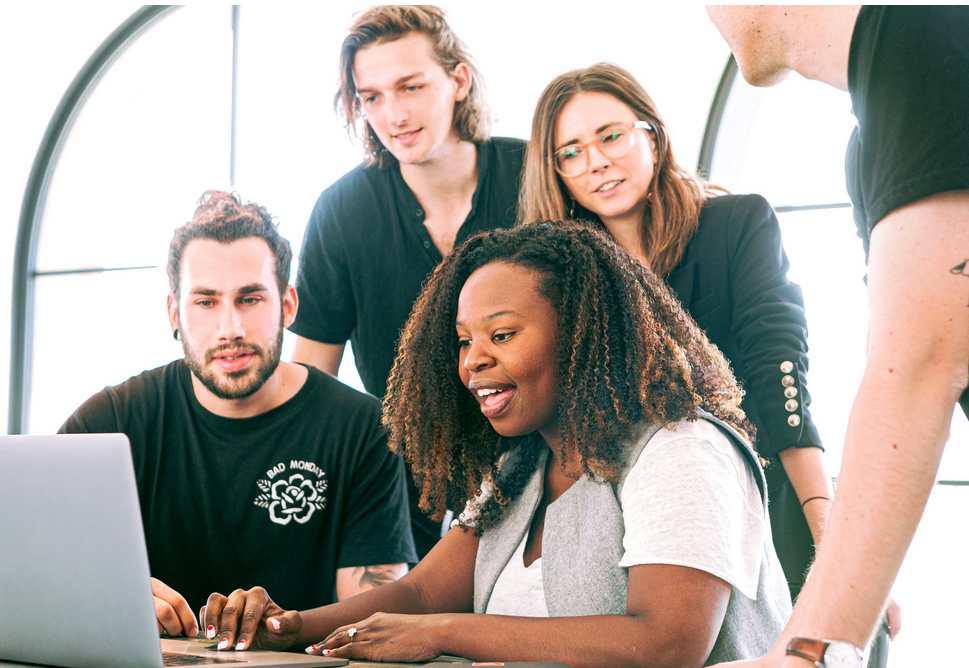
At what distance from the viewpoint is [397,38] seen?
2203 mm

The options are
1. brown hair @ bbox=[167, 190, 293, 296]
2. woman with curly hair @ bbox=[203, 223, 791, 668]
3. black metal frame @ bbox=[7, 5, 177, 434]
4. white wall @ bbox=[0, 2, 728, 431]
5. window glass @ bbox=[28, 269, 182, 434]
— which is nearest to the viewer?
woman with curly hair @ bbox=[203, 223, 791, 668]

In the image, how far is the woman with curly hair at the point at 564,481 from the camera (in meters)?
1.10

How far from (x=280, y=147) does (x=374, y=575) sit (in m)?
3.33

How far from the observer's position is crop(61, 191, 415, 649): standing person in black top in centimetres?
185

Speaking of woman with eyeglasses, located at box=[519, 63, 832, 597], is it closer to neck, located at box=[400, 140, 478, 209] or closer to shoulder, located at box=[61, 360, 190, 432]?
neck, located at box=[400, 140, 478, 209]

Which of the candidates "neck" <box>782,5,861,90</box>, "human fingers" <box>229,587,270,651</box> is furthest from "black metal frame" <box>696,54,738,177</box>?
"human fingers" <box>229,587,270,651</box>

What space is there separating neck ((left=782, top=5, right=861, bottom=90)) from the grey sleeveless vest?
1.69ft

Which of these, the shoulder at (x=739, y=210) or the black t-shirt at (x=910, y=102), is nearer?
the black t-shirt at (x=910, y=102)

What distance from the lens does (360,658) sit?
1.08m

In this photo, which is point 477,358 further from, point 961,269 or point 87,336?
point 87,336

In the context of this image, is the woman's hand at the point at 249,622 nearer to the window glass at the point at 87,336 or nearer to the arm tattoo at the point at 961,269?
the arm tattoo at the point at 961,269

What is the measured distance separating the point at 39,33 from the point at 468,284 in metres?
4.11

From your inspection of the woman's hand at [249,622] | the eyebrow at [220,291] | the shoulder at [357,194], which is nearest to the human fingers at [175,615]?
the woman's hand at [249,622]

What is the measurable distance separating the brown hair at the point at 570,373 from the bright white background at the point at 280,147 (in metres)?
0.78
